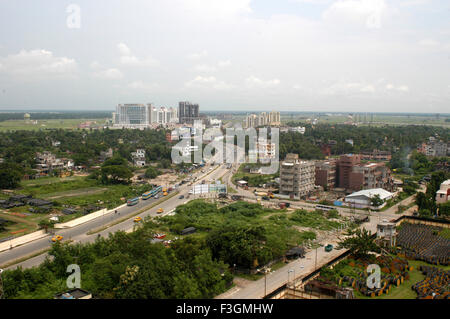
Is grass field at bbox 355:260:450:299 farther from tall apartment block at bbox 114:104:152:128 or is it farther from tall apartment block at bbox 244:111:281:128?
tall apartment block at bbox 114:104:152:128

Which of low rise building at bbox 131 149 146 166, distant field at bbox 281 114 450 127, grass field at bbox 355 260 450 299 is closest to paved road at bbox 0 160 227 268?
grass field at bbox 355 260 450 299

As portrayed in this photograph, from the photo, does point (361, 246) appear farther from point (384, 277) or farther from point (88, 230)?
point (88, 230)

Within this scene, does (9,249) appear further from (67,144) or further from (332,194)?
(67,144)

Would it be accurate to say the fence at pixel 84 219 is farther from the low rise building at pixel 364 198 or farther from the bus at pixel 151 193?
the low rise building at pixel 364 198

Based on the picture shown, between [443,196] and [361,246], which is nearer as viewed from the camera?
[361,246]

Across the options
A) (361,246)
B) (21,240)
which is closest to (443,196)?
(361,246)

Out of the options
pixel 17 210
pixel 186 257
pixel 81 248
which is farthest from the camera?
pixel 17 210

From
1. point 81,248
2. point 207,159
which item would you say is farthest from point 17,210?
point 207,159

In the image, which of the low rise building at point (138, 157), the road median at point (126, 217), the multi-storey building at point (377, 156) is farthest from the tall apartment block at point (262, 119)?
the road median at point (126, 217)
